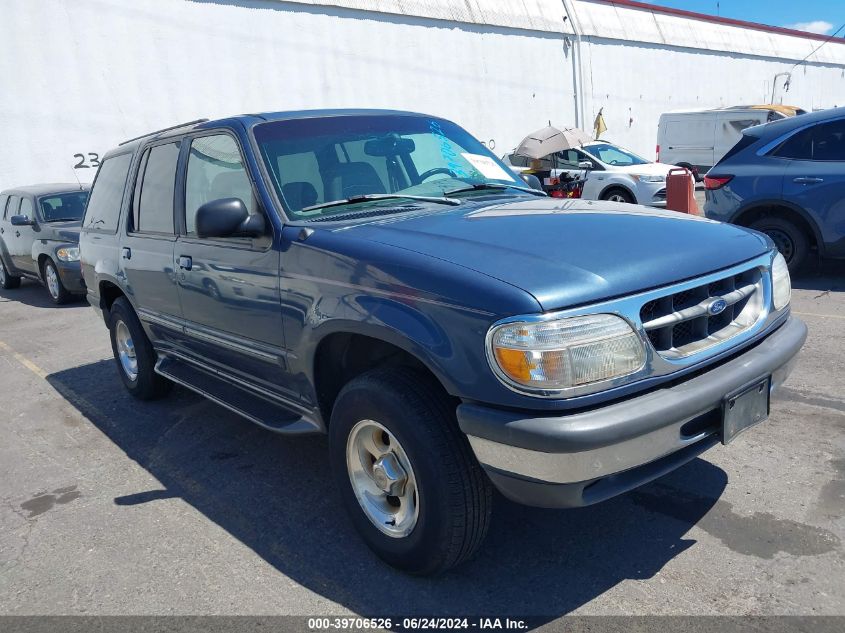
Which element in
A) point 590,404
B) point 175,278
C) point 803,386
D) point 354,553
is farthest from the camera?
point 803,386

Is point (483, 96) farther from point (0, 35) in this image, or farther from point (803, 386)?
point (803, 386)

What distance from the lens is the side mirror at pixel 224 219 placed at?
3.21m

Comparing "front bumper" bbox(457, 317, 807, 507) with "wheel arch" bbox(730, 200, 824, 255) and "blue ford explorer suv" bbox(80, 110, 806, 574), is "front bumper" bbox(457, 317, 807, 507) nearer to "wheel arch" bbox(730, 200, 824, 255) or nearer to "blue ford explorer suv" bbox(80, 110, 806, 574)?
"blue ford explorer suv" bbox(80, 110, 806, 574)

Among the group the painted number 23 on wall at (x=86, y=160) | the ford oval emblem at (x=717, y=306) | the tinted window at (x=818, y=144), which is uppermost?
the painted number 23 on wall at (x=86, y=160)

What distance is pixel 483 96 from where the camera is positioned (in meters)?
22.3

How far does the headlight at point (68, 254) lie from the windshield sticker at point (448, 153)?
7.61 meters

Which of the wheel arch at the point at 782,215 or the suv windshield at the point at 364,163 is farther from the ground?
the suv windshield at the point at 364,163

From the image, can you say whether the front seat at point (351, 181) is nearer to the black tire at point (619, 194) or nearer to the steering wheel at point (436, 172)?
the steering wheel at point (436, 172)

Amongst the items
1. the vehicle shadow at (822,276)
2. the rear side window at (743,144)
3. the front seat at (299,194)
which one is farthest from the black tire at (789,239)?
the front seat at (299,194)

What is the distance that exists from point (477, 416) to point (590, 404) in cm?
37

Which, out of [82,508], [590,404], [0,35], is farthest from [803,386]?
[0,35]

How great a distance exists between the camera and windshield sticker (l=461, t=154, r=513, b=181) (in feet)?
13.4

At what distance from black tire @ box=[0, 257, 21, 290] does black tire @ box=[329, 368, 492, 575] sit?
11.8m

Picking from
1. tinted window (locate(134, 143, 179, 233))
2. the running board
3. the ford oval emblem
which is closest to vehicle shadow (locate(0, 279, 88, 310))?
tinted window (locate(134, 143, 179, 233))
